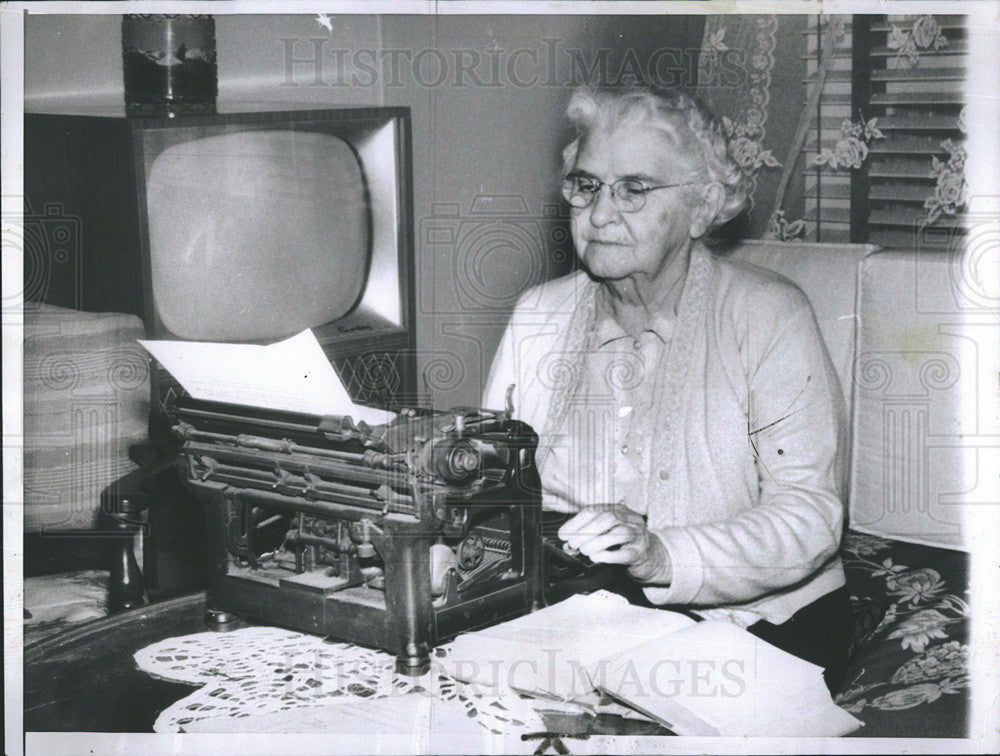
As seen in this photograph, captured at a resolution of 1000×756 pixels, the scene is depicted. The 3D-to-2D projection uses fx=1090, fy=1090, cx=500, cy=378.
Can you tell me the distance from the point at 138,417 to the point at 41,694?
1.67 ft

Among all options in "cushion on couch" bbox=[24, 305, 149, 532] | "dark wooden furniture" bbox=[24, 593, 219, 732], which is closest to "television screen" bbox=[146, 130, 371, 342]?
"cushion on couch" bbox=[24, 305, 149, 532]

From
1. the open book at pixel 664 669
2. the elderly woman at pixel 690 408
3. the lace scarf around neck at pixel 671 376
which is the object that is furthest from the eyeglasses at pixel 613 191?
the open book at pixel 664 669

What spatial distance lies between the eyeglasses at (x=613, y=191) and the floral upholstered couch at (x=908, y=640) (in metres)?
0.66

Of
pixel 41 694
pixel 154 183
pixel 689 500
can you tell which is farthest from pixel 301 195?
pixel 41 694

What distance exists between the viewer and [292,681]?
5.91 feet

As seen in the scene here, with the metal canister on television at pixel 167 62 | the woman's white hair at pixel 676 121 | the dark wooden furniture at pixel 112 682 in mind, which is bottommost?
the dark wooden furniture at pixel 112 682

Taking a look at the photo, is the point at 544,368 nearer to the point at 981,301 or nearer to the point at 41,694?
the point at 981,301

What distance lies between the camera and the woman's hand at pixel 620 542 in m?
1.79

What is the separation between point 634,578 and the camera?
1.80 metres

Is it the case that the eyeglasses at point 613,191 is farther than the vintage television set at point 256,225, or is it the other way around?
the vintage television set at point 256,225

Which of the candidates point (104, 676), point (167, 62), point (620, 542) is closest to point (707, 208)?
point (620, 542)

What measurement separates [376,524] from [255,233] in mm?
572

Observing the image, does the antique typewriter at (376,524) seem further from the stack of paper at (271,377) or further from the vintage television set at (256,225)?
the vintage television set at (256,225)

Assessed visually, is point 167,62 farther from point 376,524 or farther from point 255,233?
point 376,524
